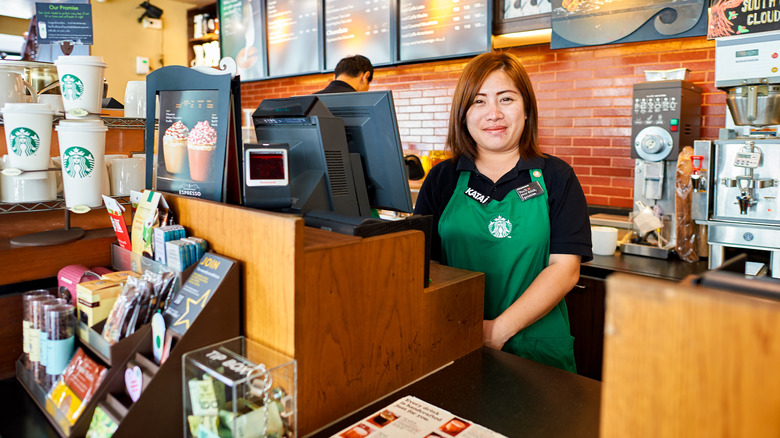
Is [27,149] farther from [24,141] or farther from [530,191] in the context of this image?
[530,191]

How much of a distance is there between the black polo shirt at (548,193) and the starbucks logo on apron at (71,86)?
3.37 ft

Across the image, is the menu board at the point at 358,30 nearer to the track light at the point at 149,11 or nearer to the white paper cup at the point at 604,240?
the white paper cup at the point at 604,240

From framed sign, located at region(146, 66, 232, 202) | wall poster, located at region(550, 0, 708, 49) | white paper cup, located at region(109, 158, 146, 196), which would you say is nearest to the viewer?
framed sign, located at region(146, 66, 232, 202)

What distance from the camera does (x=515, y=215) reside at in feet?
5.71

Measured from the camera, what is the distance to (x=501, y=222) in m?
1.75

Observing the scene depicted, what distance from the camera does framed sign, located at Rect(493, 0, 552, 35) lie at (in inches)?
128

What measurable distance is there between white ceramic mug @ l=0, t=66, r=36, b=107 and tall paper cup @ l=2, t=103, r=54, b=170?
0.33ft

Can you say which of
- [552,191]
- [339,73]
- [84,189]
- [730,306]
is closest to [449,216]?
[552,191]

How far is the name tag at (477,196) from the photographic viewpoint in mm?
1787

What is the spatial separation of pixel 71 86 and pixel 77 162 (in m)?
0.20

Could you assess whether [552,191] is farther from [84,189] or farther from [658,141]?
[84,189]

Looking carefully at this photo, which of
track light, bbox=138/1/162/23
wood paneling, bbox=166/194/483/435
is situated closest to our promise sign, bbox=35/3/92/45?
wood paneling, bbox=166/194/483/435

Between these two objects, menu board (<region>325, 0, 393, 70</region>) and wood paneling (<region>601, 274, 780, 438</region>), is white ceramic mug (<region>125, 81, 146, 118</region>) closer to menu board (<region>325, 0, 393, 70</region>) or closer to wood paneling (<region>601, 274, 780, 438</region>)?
wood paneling (<region>601, 274, 780, 438</region>)

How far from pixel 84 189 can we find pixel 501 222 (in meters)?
1.19
